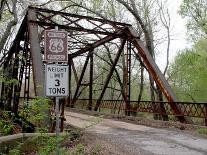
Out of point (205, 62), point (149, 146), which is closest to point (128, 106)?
point (149, 146)

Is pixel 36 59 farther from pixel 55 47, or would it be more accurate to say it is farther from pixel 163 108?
pixel 163 108

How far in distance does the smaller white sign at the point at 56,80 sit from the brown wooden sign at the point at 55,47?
5.2 inches

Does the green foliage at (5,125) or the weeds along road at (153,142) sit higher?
the green foliage at (5,125)

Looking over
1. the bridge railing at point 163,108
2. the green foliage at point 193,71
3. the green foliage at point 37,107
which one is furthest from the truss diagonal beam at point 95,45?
the green foliage at point 193,71

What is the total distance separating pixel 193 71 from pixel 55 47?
34.5 meters

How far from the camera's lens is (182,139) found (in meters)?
10.6

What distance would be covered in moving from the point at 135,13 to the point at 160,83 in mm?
6421

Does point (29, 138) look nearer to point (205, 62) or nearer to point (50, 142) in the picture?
point (50, 142)

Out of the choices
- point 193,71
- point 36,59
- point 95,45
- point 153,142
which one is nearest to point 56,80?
point 153,142

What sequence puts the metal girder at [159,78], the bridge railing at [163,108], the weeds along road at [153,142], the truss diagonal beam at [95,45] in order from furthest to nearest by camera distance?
the truss diagonal beam at [95,45] < the metal girder at [159,78] < the bridge railing at [163,108] < the weeds along road at [153,142]

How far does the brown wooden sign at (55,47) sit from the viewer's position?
6.14 meters

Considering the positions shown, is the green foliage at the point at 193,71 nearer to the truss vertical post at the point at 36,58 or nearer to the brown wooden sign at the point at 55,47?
the truss vertical post at the point at 36,58

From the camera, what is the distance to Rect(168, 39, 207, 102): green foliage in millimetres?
38281

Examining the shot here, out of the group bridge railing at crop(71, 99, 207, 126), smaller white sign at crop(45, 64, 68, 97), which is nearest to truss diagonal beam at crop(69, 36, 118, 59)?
bridge railing at crop(71, 99, 207, 126)
